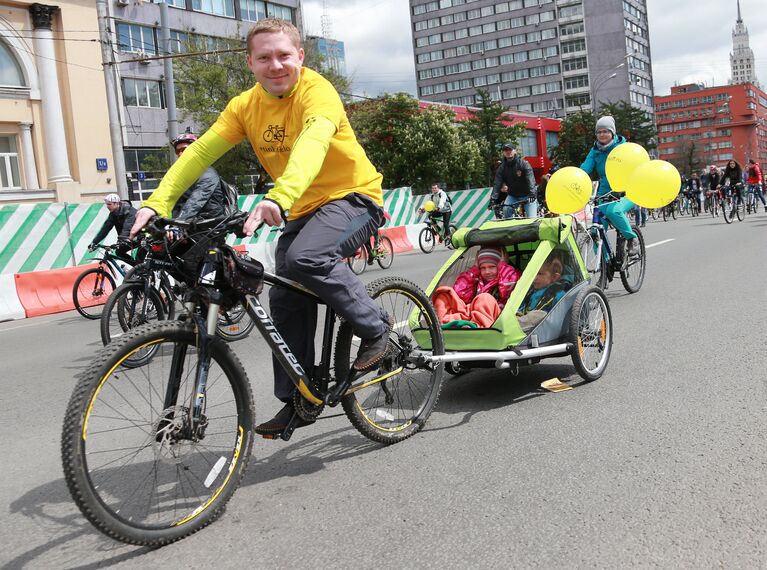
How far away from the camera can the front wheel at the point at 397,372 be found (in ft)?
12.7

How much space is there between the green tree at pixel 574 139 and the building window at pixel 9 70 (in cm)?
5102

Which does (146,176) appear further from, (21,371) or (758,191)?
(21,371)

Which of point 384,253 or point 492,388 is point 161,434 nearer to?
point 492,388

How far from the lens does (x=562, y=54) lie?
123 m

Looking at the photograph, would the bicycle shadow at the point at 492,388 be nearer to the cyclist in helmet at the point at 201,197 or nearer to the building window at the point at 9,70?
the cyclist in helmet at the point at 201,197

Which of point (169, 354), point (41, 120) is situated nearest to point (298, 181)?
point (169, 354)

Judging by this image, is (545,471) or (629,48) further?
(629,48)

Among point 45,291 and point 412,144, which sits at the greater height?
point 412,144

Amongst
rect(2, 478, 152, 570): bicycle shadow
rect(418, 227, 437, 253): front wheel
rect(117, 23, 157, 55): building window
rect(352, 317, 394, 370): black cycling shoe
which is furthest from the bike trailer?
rect(117, 23, 157, 55): building window

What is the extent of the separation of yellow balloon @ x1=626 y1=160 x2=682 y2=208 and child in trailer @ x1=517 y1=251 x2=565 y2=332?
10.3 ft

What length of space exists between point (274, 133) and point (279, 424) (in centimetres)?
133

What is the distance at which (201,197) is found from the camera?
7426 millimetres

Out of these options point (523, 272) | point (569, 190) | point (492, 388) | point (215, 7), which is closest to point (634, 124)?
point (215, 7)

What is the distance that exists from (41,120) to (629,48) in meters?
106
